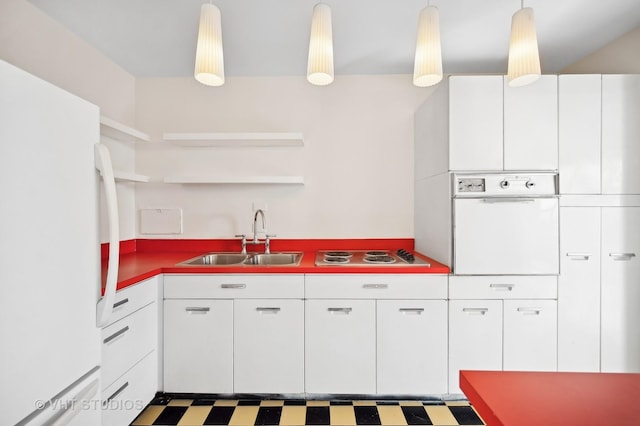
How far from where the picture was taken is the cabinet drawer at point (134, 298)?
170cm

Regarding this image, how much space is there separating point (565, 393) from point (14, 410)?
1293mm

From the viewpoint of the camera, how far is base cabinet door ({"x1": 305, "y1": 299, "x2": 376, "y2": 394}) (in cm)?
211

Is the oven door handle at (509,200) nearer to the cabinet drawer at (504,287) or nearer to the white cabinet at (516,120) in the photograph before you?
the white cabinet at (516,120)

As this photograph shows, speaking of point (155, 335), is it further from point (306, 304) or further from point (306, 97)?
point (306, 97)

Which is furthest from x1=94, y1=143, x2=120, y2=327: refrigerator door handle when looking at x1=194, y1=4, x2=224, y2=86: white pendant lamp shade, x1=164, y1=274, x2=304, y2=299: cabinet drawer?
x1=164, y1=274, x2=304, y2=299: cabinet drawer

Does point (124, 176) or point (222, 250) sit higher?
point (124, 176)

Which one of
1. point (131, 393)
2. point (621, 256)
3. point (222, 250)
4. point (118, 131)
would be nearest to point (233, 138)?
point (118, 131)

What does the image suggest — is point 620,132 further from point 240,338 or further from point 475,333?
point 240,338

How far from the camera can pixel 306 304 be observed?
212 cm

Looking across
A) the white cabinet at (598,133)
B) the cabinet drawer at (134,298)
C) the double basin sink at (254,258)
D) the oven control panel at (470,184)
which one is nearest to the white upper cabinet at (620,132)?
the white cabinet at (598,133)

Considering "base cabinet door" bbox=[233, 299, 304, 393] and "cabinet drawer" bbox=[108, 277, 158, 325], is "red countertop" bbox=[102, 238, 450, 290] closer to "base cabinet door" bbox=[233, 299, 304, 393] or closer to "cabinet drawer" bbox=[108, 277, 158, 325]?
"cabinet drawer" bbox=[108, 277, 158, 325]

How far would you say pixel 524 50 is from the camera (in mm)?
1207

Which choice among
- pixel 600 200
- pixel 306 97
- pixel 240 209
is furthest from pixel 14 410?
pixel 600 200

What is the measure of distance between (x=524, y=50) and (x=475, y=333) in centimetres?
166
